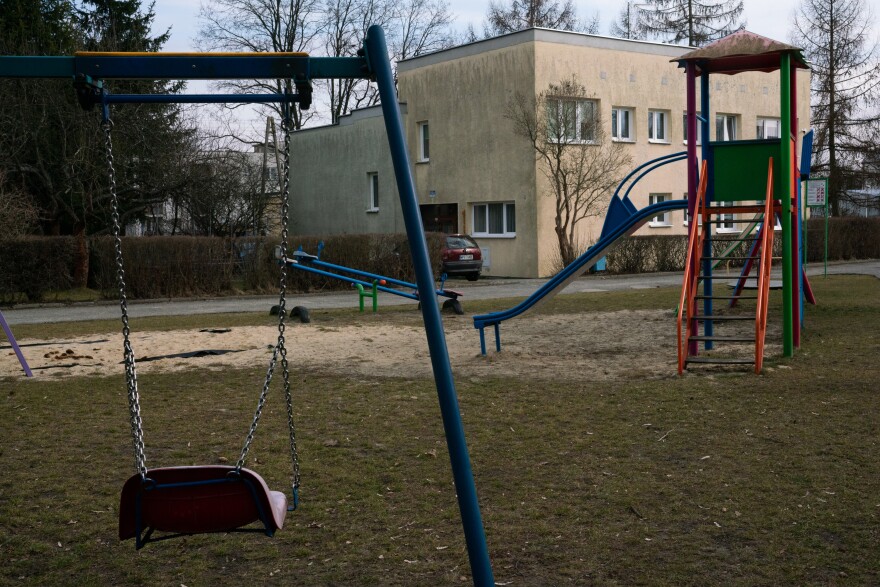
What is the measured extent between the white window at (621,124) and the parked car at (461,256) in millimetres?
7203

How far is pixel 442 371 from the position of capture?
3918 millimetres

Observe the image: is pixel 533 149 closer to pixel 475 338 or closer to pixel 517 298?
pixel 517 298

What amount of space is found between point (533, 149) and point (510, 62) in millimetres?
2867

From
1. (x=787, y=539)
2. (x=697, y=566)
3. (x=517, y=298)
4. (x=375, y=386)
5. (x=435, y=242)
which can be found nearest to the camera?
(x=697, y=566)

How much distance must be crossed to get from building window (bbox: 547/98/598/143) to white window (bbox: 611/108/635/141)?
121 centimetres

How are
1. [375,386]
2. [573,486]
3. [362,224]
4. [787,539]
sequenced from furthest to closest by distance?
[362,224]
[375,386]
[573,486]
[787,539]

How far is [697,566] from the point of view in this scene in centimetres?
423

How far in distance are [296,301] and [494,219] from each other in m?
11.9

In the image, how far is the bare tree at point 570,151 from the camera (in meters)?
30.0

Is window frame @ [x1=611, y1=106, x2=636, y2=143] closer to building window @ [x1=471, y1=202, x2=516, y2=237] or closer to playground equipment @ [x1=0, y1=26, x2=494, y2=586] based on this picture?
building window @ [x1=471, y1=202, x2=516, y2=237]

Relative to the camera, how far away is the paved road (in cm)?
1917

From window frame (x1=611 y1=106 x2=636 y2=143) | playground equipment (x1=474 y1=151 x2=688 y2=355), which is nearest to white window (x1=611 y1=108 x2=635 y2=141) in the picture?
window frame (x1=611 y1=106 x2=636 y2=143)

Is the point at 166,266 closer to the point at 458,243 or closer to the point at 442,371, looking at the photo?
the point at 458,243

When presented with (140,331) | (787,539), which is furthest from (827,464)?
(140,331)
